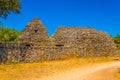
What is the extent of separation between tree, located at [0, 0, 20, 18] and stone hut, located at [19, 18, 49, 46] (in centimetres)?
675

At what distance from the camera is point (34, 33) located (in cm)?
3080

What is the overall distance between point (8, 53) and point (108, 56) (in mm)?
14259

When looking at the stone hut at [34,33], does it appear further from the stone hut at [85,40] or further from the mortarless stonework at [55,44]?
the stone hut at [85,40]

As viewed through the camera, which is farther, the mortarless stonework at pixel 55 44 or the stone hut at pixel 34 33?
the stone hut at pixel 34 33

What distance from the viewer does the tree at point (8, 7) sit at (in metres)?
23.2

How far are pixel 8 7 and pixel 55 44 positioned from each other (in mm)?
7730

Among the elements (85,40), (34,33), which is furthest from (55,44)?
(85,40)

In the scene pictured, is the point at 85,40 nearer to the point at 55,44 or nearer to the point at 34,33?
the point at 55,44

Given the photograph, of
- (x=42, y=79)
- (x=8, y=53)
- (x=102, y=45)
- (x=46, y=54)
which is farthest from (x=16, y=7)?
(x=102, y=45)

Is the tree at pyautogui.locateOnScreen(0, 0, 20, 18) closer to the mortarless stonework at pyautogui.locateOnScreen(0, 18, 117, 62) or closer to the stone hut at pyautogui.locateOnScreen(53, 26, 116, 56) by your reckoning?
the mortarless stonework at pyautogui.locateOnScreen(0, 18, 117, 62)

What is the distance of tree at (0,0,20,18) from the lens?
23197 mm

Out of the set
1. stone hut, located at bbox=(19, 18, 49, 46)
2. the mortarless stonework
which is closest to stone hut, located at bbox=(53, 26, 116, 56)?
the mortarless stonework

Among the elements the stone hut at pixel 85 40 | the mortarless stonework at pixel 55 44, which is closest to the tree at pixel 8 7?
the mortarless stonework at pixel 55 44

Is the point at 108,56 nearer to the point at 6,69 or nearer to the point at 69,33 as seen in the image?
the point at 69,33
